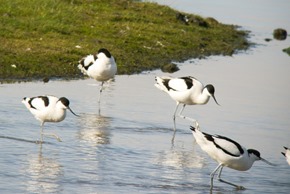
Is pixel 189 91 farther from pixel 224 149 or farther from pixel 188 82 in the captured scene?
pixel 224 149

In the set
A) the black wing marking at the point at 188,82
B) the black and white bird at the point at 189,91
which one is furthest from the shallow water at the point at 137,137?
the black wing marking at the point at 188,82

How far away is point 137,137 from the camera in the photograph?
48.4 feet

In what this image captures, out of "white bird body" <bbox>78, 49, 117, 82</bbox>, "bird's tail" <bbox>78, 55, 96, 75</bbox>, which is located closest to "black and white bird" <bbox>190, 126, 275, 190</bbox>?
"white bird body" <bbox>78, 49, 117, 82</bbox>

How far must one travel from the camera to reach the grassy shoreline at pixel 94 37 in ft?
65.3

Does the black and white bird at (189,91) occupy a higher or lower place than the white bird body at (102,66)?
lower

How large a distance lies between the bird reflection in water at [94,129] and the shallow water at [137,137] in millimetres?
18

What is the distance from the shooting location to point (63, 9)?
24.8 metres

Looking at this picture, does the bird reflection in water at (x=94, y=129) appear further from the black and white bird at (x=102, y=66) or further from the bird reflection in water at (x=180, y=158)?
the black and white bird at (x=102, y=66)

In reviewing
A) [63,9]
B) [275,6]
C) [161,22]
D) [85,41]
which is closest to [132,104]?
[85,41]

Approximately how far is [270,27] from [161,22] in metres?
8.68

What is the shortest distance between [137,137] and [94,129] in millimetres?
883

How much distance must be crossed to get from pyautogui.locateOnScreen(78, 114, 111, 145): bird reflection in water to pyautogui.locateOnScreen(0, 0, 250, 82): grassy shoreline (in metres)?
3.11

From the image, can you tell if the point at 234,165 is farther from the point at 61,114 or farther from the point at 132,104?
the point at 132,104

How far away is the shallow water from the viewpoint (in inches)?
468
